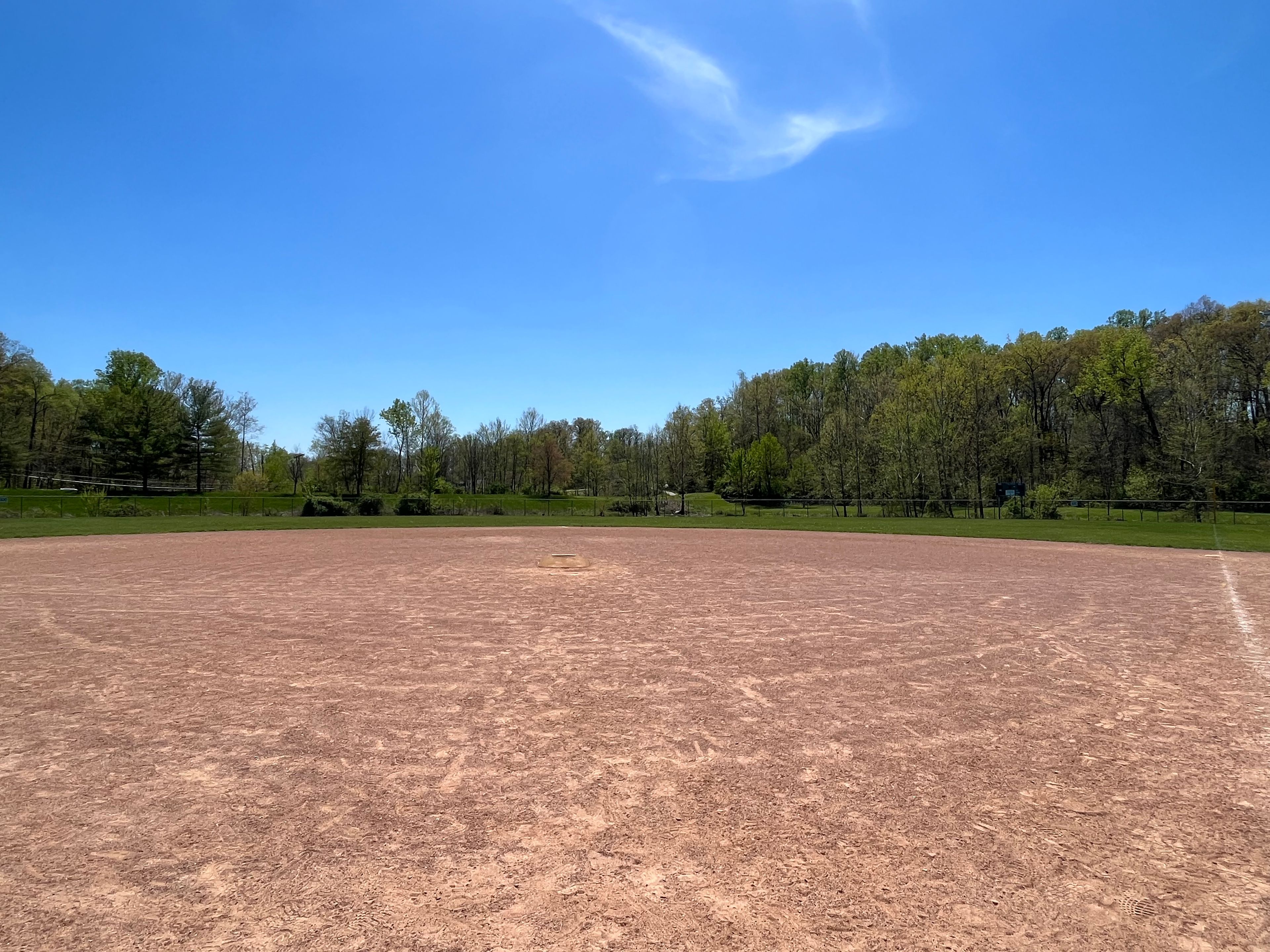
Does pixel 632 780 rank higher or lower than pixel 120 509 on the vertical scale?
lower

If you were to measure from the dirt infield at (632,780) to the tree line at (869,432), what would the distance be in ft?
118

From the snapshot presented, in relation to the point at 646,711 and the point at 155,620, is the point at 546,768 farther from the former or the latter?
the point at 155,620

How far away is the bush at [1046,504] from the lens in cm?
3694

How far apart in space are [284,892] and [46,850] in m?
1.43

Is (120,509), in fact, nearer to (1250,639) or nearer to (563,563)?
(563,563)

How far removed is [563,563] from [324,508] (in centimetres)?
2777

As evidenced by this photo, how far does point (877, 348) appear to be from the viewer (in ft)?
245

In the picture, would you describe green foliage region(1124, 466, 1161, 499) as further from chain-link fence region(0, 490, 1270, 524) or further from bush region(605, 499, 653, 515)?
bush region(605, 499, 653, 515)

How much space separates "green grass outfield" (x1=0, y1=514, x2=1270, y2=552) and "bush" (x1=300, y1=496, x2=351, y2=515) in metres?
1.56

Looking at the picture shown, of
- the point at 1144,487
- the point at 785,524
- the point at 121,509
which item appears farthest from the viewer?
the point at 1144,487

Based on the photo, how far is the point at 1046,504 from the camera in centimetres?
3700

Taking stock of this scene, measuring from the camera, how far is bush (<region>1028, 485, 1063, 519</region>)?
1454 inches

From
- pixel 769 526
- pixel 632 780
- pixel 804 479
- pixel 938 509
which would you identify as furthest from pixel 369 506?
pixel 632 780

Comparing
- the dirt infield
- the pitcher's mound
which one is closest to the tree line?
the pitcher's mound
